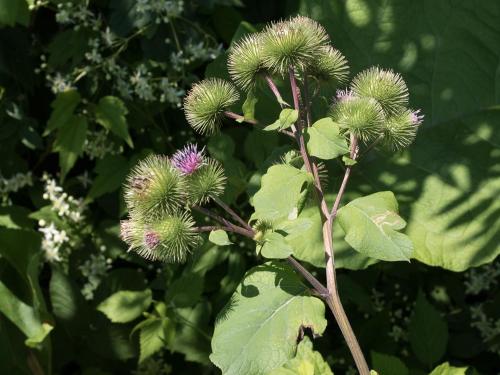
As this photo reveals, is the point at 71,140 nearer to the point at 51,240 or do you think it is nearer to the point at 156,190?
the point at 51,240

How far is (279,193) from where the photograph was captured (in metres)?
1.34

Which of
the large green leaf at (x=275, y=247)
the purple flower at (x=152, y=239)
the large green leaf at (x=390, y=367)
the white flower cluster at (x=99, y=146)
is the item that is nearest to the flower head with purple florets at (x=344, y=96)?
the large green leaf at (x=275, y=247)

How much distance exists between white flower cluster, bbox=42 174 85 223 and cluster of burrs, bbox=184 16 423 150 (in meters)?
1.23

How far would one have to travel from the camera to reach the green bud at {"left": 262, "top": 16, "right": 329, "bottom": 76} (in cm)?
143

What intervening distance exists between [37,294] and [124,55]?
827 mm

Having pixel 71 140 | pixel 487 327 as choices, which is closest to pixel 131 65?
pixel 71 140

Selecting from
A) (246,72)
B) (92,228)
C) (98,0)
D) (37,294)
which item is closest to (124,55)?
(98,0)

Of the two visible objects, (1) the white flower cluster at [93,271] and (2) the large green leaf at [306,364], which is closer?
(2) the large green leaf at [306,364]

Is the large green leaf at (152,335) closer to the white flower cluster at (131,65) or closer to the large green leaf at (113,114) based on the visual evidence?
the large green leaf at (113,114)

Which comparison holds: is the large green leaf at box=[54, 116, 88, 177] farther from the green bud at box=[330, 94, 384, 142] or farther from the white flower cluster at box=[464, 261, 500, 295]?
the white flower cluster at box=[464, 261, 500, 295]

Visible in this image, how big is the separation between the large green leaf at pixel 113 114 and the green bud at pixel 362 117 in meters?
1.13

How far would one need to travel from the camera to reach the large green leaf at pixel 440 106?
2480mm

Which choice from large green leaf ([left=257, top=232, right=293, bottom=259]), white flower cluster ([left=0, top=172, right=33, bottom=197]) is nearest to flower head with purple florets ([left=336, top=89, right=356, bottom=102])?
large green leaf ([left=257, top=232, right=293, bottom=259])

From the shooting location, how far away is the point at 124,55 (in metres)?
2.72
